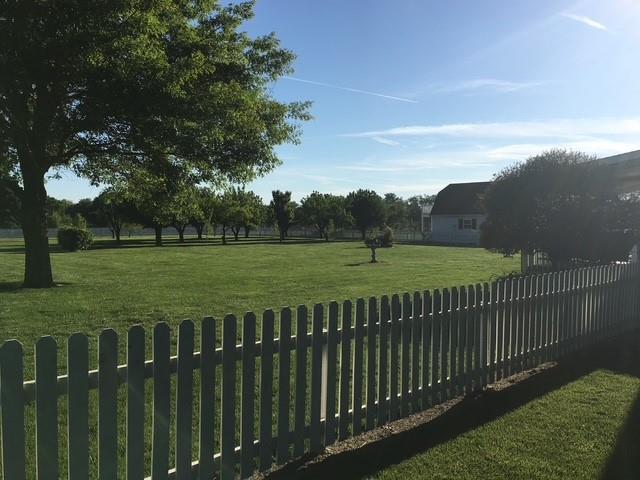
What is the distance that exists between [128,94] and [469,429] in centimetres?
981

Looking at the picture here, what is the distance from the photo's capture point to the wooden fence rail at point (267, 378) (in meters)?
2.68

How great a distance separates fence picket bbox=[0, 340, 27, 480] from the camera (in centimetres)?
249

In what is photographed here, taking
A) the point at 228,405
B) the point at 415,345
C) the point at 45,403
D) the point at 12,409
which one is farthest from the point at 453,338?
the point at 12,409

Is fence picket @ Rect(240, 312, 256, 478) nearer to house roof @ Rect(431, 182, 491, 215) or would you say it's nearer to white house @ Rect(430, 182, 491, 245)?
white house @ Rect(430, 182, 491, 245)

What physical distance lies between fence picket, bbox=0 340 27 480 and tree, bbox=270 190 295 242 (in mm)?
55762

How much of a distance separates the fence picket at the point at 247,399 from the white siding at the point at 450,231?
49511 millimetres

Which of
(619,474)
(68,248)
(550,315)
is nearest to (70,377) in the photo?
(619,474)

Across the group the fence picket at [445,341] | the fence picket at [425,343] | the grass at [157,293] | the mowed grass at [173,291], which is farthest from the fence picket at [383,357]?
the mowed grass at [173,291]

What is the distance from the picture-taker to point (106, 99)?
37.2 feet

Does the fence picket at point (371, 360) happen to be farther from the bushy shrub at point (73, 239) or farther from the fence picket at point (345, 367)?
the bushy shrub at point (73, 239)

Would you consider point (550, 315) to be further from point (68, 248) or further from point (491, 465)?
point (68, 248)

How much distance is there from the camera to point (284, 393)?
376 centimetres

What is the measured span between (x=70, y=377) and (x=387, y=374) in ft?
9.18

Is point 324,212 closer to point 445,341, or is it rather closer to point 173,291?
point 173,291
